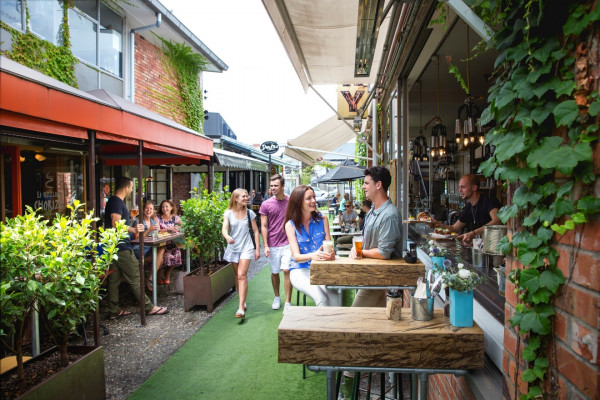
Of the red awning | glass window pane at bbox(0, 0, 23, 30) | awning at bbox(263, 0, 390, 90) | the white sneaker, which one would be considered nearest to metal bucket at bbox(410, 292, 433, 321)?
awning at bbox(263, 0, 390, 90)

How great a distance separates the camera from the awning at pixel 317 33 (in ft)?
11.2

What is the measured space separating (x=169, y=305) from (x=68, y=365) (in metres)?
3.22

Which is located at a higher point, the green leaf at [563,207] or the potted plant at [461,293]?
the green leaf at [563,207]

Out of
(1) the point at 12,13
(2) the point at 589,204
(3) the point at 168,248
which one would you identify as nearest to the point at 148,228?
(3) the point at 168,248

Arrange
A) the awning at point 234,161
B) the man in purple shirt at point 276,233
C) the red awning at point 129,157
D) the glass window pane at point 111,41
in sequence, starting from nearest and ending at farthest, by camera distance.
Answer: the man in purple shirt at point 276,233
the red awning at point 129,157
the awning at point 234,161
the glass window pane at point 111,41

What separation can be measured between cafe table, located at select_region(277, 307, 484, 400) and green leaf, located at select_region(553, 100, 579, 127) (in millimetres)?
1192

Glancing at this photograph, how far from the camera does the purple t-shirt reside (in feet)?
17.2

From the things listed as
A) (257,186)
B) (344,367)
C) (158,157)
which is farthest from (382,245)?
(257,186)

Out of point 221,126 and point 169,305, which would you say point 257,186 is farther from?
point 169,305

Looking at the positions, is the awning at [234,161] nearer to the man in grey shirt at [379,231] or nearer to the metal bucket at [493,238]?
the man in grey shirt at [379,231]

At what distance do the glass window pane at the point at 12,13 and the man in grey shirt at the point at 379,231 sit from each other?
231 inches

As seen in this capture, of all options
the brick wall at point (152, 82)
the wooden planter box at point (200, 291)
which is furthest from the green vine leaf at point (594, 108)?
the brick wall at point (152, 82)

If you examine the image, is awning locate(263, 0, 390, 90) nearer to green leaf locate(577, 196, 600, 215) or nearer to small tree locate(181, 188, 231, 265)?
small tree locate(181, 188, 231, 265)

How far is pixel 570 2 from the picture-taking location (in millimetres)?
1170
